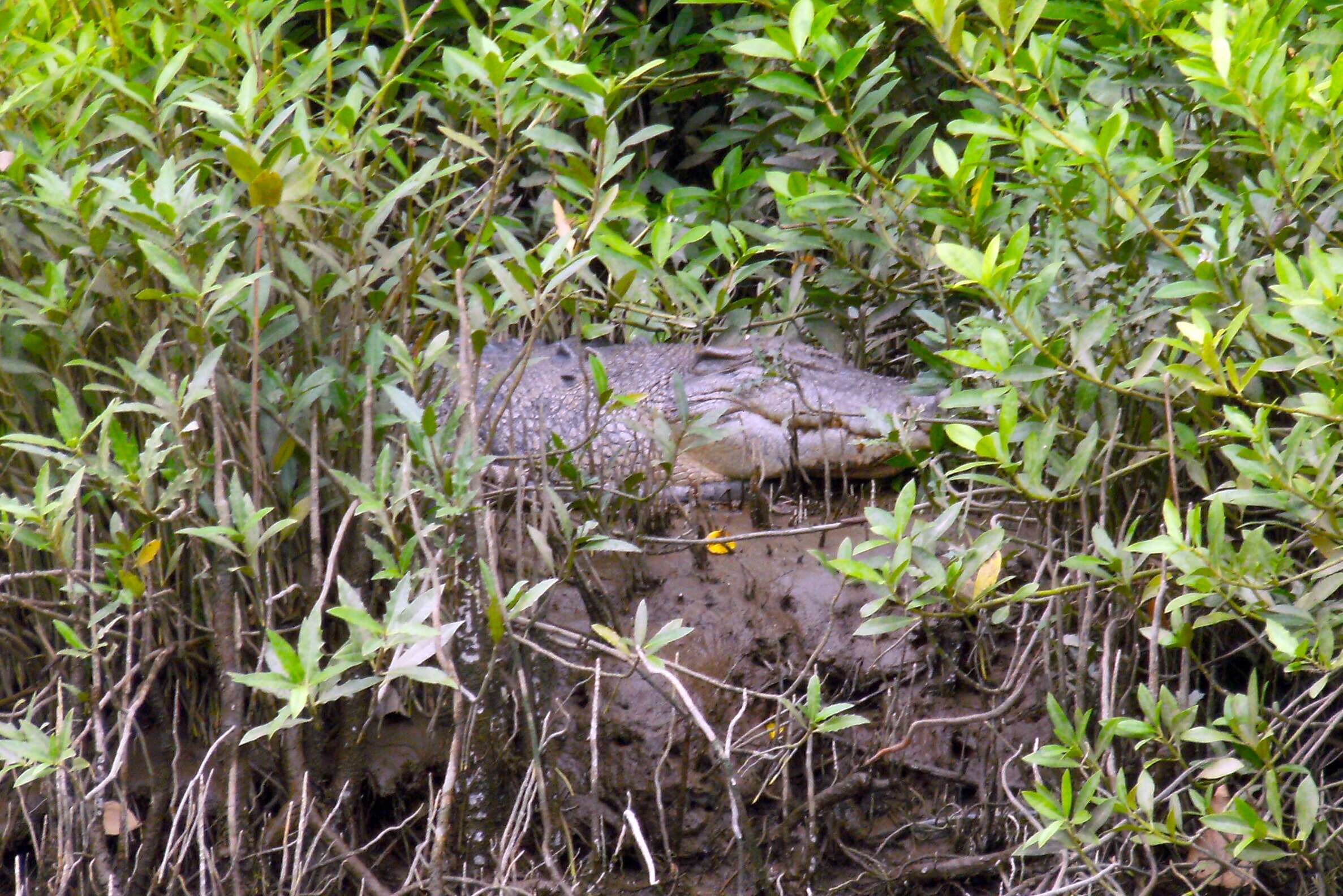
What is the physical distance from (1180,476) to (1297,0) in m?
0.94

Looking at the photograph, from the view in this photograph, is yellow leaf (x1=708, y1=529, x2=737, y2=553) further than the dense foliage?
Yes

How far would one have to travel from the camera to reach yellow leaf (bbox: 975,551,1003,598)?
195 cm

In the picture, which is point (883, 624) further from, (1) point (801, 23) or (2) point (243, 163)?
(2) point (243, 163)

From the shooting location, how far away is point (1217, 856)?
6.61ft

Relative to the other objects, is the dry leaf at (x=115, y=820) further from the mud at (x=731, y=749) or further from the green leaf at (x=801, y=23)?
the green leaf at (x=801, y=23)

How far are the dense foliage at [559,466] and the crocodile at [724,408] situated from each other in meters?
0.40

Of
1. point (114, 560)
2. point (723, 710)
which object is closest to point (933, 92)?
point (723, 710)

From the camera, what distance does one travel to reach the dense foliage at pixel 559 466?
74.2 inches

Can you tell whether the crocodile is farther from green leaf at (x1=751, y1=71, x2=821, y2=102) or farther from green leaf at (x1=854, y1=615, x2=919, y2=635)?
green leaf at (x1=751, y1=71, x2=821, y2=102)

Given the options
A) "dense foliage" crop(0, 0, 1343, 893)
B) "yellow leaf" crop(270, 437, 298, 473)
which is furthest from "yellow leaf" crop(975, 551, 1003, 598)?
"yellow leaf" crop(270, 437, 298, 473)

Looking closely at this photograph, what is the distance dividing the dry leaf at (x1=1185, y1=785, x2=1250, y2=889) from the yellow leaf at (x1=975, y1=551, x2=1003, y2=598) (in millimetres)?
556

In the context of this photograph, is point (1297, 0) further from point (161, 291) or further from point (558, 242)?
point (161, 291)

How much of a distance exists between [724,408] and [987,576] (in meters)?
1.86

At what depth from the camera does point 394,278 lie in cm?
244
